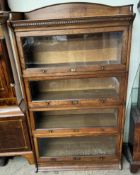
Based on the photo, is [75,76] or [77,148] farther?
[77,148]

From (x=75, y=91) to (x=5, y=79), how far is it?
59cm

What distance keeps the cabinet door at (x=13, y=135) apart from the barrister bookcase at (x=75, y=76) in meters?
0.12

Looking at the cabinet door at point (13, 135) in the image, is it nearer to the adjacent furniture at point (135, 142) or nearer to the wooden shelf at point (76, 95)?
the wooden shelf at point (76, 95)

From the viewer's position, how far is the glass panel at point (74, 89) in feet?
5.23

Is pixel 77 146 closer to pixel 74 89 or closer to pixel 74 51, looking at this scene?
pixel 74 89

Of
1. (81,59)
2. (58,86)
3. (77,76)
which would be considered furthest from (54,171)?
(81,59)

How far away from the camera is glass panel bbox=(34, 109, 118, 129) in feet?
5.61

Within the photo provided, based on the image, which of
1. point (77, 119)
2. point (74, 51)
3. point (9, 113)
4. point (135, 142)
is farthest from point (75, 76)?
point (135, 142)

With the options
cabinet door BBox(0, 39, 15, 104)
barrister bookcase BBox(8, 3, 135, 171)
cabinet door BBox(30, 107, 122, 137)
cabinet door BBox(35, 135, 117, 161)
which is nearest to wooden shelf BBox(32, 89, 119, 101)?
barrister bookcase BBox(8, 3, 135, 171)

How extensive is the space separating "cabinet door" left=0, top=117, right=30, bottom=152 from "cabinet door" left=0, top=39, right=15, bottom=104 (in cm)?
18

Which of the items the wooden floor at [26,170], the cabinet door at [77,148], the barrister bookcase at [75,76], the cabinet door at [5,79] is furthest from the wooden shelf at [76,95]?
the wooden floor at [26,170]

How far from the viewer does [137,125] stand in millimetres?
1594

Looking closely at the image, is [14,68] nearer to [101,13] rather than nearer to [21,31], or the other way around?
[21,31]

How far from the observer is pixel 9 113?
1672mm
